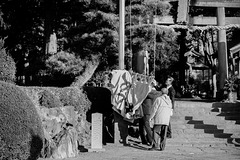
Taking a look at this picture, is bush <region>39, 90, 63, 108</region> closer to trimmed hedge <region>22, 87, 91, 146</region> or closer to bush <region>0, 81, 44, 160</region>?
trimmed hedge <region>22, 87, 91, 146</region>

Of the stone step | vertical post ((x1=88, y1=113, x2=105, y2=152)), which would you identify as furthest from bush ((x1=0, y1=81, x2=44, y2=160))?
the stone step

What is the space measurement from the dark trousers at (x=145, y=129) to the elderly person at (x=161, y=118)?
332mm

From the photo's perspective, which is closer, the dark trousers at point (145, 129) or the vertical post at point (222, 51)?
the dark trousers at point (145, 129)

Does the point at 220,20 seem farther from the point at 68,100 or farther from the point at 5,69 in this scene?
the point at 5,69

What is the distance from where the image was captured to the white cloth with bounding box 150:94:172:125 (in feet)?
35.2

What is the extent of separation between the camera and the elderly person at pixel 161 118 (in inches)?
423

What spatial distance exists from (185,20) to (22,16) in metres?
9.40

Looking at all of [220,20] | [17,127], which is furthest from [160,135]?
[220,20]

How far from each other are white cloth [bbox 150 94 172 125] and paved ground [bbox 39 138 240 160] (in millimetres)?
934

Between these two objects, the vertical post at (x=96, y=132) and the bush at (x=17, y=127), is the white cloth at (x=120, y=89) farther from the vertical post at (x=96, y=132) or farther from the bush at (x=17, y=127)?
the bush at (x=17, y=127)

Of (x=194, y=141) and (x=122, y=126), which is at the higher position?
(x=122, y=126)

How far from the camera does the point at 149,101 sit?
11906mm

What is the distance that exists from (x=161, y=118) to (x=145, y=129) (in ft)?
3.41

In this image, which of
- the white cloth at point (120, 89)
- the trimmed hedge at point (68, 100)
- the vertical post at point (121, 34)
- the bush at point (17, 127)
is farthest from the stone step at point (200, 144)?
the bush at point (17, 127)
